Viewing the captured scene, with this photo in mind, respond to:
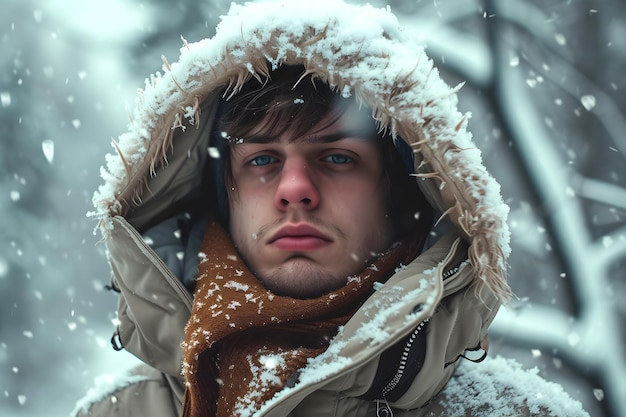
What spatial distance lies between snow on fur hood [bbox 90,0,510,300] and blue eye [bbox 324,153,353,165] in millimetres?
227

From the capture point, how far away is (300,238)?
5.58 feet

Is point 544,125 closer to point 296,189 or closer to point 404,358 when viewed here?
point 296,189

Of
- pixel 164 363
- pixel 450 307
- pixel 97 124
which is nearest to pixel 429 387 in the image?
pixel 450 307

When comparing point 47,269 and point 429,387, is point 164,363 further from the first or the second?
point 47,269

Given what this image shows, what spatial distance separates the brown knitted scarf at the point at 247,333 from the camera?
1.55m

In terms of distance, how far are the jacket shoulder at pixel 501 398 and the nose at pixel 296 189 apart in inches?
26.5

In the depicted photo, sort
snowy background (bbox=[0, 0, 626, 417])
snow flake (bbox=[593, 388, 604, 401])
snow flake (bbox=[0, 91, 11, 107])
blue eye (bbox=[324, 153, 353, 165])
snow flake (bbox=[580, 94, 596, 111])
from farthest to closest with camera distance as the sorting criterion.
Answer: snow flake (bbox=[0, 91, 11, 107]) < snow flake (bbox=[580, 94, 596, 111]) < snowy background (bbox=[0, 0, 626, 417]) < snow flake (bbox=[593, 388, 604, 401]) < blue eye (bbox=[324, 153, 353, 165])

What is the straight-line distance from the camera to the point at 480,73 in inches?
180

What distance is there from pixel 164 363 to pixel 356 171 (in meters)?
0.83

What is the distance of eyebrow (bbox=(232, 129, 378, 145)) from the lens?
5.74 ft

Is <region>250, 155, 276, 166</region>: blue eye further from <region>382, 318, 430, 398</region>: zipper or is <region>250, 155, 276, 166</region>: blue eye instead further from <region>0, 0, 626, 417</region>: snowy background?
<region>0, 0, 626, 417</region>: snowy background

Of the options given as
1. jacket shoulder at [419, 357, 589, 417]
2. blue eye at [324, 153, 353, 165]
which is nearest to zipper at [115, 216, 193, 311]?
blue eye at [324, 153, 353, 165]

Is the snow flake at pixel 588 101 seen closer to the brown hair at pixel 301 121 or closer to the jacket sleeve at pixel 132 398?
the brown hair at pixel 301 121

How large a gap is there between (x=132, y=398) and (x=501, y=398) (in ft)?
3.72
